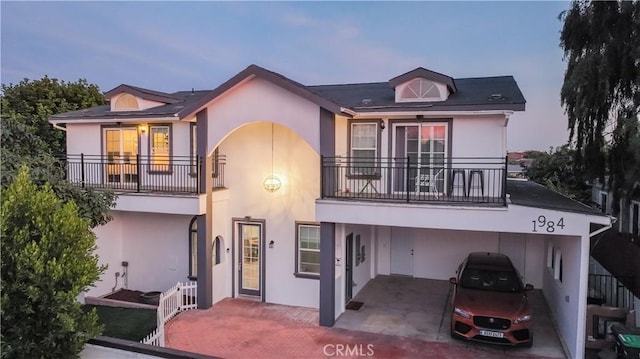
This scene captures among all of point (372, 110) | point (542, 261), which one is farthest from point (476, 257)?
point (372, 110)

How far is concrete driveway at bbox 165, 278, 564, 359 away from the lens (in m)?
9.42

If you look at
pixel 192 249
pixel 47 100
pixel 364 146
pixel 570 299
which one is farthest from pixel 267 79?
pixel 47 100

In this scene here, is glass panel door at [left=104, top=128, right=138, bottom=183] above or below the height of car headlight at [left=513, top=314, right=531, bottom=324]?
above

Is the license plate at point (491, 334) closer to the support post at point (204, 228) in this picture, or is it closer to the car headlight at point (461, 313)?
the car headlight at point (461, 313)

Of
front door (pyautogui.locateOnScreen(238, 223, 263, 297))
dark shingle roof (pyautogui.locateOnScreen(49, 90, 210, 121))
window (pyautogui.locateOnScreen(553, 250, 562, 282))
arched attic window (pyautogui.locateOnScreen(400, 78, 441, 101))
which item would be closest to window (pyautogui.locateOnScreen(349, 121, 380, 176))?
arched attic window (pyautogui.locateOnScreen(400, 78, 441, 101))

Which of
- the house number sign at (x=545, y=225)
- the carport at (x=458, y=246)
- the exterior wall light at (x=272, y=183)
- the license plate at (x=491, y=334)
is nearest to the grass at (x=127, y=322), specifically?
the carport at (x=458, y=246)

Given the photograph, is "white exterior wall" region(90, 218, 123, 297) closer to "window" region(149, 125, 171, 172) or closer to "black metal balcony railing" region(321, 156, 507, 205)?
"window" region(149, 125, 171, 172)

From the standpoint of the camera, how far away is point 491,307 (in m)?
9.66

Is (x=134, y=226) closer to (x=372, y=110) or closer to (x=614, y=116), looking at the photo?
(x=372, y=110)

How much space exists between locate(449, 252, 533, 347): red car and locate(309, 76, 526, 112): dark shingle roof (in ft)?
14.1

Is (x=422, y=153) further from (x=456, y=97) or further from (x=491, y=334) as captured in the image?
(x=491, y=334)

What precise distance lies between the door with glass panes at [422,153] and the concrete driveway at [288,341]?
422cm

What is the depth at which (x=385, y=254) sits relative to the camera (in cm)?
1609

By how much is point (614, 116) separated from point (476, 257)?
20.6ft
